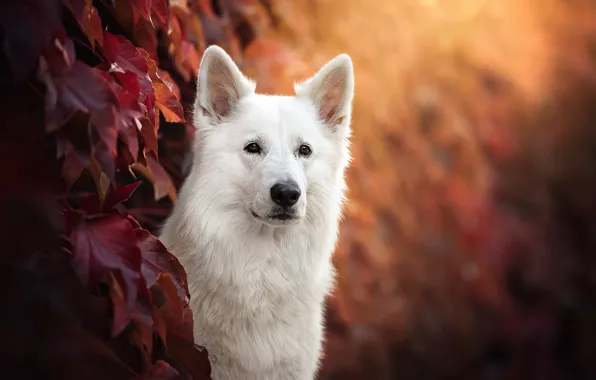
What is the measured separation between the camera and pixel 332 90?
111 inches

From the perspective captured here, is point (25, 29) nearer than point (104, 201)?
Yes

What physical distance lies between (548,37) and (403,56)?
67.2 inches

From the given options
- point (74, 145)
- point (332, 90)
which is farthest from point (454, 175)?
point (74, 145)

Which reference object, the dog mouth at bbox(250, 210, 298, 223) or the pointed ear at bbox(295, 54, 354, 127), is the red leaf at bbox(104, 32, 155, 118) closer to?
the dog mouth at bbox(250, 210, 298, 223)

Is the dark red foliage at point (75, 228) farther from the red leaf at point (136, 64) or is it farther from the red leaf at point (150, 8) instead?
the red leaf at point (150, 8)

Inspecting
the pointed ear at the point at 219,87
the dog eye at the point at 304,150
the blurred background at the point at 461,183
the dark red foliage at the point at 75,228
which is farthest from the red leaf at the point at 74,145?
the blurred background at the point at 461,183

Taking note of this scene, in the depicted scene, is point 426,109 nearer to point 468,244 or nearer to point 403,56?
point 403,56

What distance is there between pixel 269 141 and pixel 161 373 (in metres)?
1.04

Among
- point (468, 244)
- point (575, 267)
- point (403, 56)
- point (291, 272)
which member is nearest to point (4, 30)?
point (291, 272)

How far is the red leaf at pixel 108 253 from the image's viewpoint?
152 centimetres

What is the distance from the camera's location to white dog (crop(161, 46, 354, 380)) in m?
2.38

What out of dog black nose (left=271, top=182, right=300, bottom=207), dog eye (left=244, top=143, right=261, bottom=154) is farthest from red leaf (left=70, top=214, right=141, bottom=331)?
dog eye (left=244, top=143, right=261, bottom=154)

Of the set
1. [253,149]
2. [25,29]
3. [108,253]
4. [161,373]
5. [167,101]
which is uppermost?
Result: [25,29]

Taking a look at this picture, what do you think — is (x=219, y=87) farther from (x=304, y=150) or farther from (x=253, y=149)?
(x=304, y=150)
